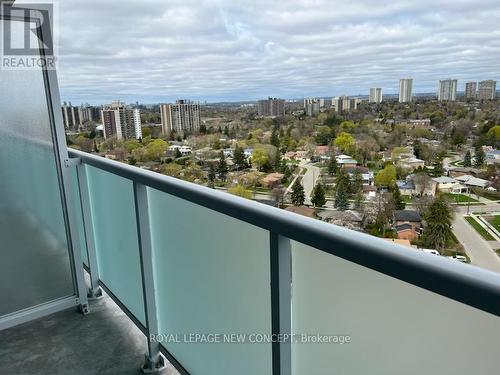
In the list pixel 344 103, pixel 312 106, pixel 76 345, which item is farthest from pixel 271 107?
pixel 76 345

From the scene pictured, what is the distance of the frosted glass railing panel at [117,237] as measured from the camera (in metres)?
2.49

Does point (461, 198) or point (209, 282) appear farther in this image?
point (209, 282)

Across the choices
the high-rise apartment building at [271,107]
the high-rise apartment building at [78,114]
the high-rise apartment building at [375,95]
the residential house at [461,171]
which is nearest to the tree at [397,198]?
the residential house at [461,171]

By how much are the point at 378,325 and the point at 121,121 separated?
2853 mm

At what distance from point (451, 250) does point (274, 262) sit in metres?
0.55

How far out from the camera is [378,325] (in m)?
1.08

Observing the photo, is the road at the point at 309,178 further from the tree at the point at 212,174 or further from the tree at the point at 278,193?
the tree at the point at 212,174

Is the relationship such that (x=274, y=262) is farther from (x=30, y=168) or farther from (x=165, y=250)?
(x=30, y=168)

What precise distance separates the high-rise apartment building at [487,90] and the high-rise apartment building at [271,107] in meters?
1.31

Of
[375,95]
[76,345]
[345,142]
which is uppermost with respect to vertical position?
[375,95]

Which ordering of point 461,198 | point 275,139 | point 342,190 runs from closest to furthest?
point 461,198, point 342,190, point 275,139

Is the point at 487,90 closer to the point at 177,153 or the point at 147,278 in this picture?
the point at 177,153

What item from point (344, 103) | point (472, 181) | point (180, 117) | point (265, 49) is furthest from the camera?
point (265, 49)

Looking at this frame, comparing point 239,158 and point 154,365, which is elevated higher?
point 239,158
